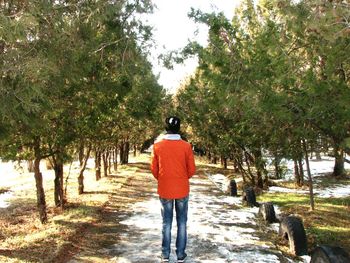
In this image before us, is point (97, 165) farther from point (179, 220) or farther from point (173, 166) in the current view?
point (173, 166)

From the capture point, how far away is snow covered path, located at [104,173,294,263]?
7469 mm

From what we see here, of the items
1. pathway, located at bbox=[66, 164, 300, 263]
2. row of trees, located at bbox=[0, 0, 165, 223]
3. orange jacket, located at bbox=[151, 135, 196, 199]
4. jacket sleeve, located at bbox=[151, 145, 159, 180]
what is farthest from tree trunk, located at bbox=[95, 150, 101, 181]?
orange jacket, located at bbox=[151, 135, 196, 199]

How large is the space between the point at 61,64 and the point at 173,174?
277cm

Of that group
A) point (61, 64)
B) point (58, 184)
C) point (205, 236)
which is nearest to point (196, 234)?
point (205, 236)

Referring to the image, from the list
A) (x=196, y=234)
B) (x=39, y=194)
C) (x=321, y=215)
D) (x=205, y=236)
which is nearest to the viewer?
(x=205, y=236)

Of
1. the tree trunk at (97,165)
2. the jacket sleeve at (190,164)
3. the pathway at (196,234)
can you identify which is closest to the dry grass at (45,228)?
the pathway at (196,234)

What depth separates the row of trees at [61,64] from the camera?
5.64m

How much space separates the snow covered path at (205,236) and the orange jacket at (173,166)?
1.48 meters

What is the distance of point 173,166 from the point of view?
20.4ft

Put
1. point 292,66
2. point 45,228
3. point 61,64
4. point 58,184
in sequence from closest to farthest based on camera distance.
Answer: point 292,66 < point 61,64 < point 45,228 < point 58,184

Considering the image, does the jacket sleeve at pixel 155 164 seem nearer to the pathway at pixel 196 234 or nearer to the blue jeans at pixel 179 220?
the blue jeans at pixel 179 220

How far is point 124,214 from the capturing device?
39.5 feet

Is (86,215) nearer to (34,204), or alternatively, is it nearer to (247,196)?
(247,196)

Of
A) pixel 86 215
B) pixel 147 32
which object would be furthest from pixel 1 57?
pixel 86 215
